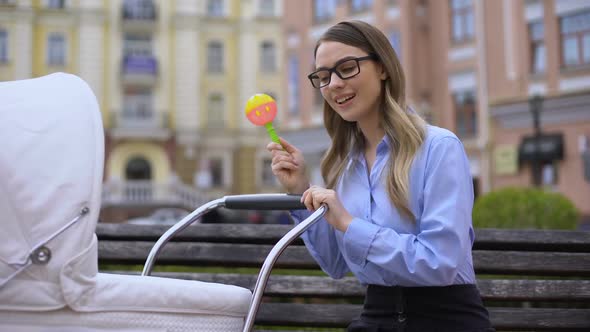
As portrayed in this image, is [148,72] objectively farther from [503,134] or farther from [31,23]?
[503,134]

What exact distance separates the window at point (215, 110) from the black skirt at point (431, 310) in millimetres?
30171

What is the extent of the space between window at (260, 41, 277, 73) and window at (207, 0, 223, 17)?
2425mm

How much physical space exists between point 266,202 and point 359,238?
16.2 inches

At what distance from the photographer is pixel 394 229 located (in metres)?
2.15

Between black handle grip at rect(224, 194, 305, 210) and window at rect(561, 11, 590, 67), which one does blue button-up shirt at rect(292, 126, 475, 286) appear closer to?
black handle grip at rect(224, 194, 305, 210)

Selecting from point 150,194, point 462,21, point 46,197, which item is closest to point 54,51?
point 150,194

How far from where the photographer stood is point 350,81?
88.0 inches

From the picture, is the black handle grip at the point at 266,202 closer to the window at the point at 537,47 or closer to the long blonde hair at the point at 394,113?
the long blonde hair at the point at 394,113

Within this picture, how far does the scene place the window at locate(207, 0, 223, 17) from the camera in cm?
3244

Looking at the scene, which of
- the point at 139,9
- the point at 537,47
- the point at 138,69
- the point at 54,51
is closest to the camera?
the point at 537,47

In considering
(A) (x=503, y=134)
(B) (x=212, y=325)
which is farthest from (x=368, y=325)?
(A) (x=503, y=134)

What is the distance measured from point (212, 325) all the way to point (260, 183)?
3003cm

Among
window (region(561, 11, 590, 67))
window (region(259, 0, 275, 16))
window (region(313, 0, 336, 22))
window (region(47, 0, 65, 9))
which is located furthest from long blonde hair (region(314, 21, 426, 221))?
window (region(259, 0, 275, 16))

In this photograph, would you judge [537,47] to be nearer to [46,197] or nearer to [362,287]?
[362,287]
